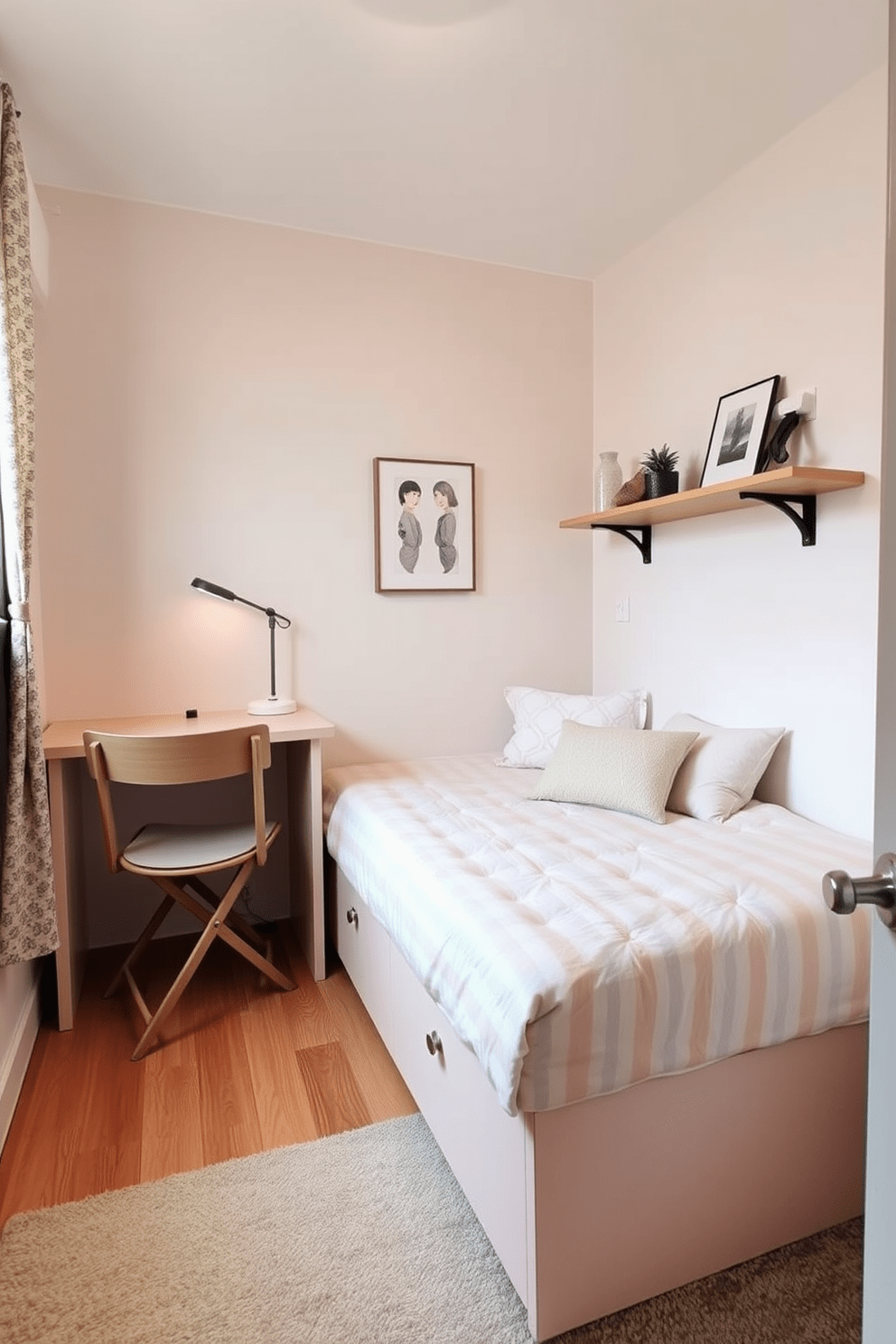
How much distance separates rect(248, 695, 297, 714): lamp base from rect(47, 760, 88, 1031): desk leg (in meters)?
0.59

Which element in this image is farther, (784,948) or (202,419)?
(202,419)

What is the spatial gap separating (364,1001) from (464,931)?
0.95 m

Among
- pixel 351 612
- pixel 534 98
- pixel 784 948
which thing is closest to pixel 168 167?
pixel 534 98

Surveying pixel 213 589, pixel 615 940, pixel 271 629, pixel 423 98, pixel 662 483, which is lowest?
pixel 615 940

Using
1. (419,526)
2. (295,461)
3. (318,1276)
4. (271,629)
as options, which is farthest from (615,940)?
(295,461)

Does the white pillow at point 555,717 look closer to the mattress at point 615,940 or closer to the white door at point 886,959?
the mattress at point 615,940

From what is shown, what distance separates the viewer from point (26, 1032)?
2.06m

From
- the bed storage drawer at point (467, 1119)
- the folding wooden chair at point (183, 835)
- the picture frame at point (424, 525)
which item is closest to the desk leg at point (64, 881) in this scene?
the folding wooden chair at point (183, 835)

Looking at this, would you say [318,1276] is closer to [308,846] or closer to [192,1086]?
[192,1086]

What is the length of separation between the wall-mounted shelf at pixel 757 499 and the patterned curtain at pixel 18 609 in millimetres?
1806

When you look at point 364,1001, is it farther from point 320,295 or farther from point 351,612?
point 320,295

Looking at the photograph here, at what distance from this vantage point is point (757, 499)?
2.14 metres

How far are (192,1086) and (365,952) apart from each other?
541 millimetres

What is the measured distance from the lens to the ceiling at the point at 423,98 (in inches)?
69.1
